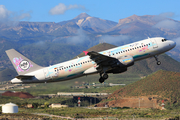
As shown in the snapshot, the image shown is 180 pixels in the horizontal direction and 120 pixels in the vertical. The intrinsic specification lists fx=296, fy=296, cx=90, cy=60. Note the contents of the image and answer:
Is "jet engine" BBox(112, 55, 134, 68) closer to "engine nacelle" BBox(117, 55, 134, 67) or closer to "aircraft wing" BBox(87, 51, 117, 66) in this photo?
"engine nacelle" BBox(117, 55, 134, 67)

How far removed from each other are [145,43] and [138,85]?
11137cm

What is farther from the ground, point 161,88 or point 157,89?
point 161,88

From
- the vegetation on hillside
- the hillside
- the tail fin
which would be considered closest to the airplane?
the tail fin

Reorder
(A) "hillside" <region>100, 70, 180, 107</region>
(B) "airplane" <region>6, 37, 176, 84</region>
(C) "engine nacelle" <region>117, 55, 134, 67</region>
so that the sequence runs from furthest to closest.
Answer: (A) "hillside" <region>100, 70, 180, 107</region>, (B) "airplane" <region>6, 37, 176, 84</region>, (C) "engine nacelle" <region>117, 55, 134, 67</region>

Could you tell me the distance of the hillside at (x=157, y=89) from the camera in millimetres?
148125

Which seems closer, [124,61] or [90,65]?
[124,61]

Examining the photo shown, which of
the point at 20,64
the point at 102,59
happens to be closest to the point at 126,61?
the point at 102,59

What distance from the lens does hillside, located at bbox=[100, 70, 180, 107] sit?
148125mm

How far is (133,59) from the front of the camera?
187 feet

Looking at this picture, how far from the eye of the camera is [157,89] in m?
156

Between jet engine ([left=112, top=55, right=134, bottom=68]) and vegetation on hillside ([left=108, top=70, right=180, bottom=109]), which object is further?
vegetation on hillside ([left=108, top=70, right=180, bottom=109])

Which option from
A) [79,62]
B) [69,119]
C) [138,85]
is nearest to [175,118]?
[69,119]

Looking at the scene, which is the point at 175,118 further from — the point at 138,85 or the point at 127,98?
the point at 138,85

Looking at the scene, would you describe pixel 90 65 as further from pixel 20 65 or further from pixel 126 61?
pixel 20 65
